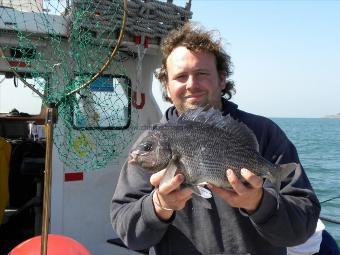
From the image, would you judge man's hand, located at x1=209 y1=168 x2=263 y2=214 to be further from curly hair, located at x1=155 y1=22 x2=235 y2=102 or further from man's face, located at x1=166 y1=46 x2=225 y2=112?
curly hair, located at x1=155 y1=22 x2=235 y2=102

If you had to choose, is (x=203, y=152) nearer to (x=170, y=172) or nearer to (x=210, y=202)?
(x=170, y=172)

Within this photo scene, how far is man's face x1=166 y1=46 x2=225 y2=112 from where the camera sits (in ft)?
8.91

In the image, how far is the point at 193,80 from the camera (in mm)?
2697

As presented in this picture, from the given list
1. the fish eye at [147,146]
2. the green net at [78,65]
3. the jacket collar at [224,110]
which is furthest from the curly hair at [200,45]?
the green net at [78,65]

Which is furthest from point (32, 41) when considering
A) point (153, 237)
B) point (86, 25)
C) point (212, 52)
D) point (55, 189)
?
point (153, 237)

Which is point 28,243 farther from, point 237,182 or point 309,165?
Result: point 309,165

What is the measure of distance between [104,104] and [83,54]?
818 mm

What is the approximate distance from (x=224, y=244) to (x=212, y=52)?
1.16 m

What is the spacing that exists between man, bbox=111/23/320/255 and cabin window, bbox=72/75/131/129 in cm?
244

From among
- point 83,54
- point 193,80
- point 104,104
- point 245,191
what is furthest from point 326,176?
point 245,191

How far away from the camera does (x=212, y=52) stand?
289 cm

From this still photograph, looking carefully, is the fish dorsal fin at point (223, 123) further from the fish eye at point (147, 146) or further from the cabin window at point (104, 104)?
the cabin window at point (104, 104)

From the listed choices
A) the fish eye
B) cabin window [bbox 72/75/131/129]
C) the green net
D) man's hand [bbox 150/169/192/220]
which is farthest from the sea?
the fish eye

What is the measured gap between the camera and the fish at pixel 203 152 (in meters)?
2.32
